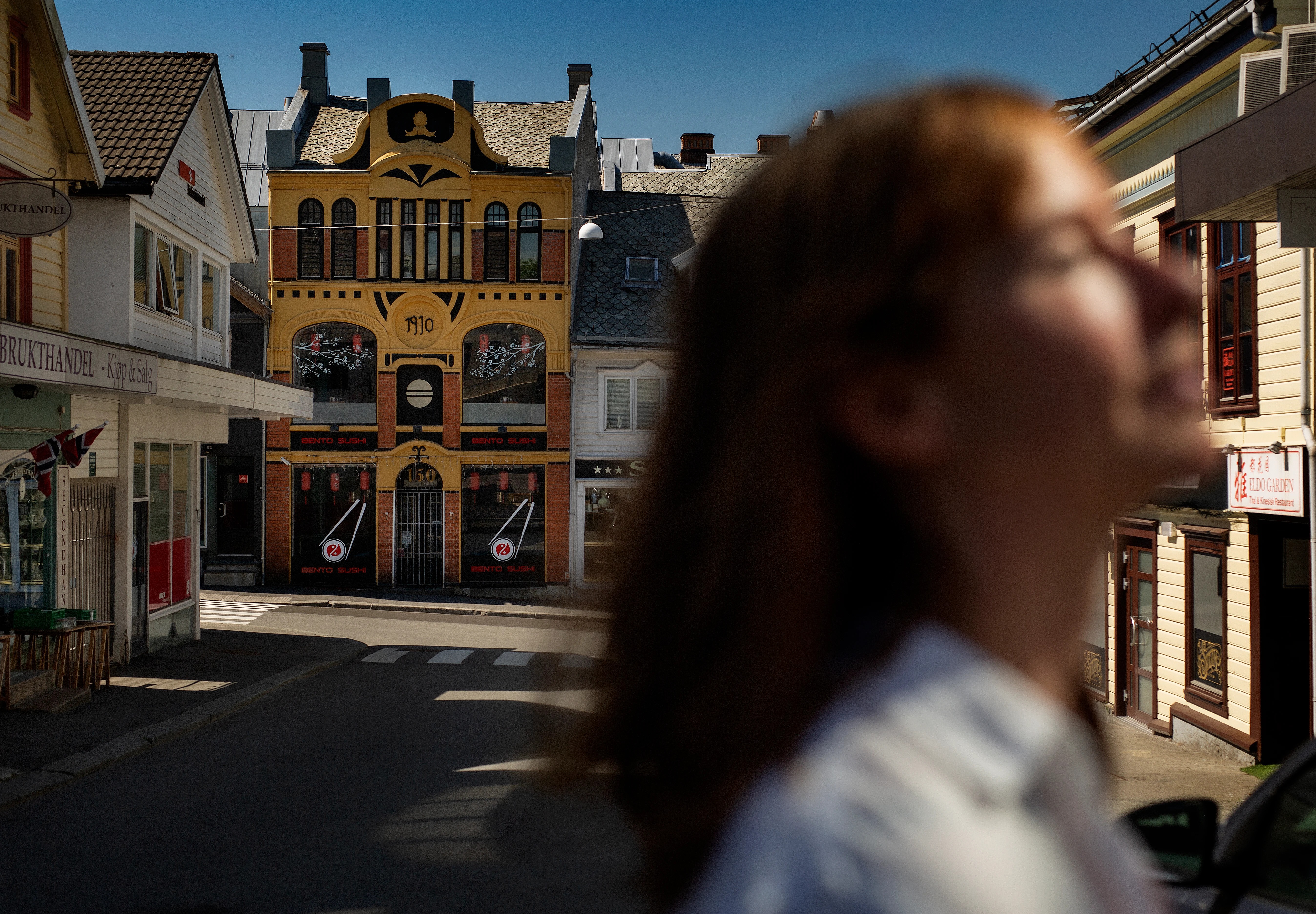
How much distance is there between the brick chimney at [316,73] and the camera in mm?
31000

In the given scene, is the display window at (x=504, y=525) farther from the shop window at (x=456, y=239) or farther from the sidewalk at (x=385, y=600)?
the shop window at (x=456, y=239)

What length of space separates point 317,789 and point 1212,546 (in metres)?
9.31

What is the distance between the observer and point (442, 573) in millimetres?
27359

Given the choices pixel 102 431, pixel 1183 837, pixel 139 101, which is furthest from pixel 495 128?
pixel 1183 837

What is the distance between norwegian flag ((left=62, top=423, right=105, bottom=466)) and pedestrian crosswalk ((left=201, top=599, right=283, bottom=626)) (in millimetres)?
8746

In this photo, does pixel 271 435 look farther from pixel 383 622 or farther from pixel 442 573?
pixel 383 622

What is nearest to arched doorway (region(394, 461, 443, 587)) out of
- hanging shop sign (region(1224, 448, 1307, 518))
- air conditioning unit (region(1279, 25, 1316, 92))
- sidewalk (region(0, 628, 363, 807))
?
sidewalk (region(0, 628, 363, 807))

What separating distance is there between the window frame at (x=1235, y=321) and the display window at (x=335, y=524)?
833 inches

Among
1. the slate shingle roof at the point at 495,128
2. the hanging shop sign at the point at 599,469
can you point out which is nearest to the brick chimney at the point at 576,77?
the slate shingle roof at the point at 495,128

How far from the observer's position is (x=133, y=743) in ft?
33.5

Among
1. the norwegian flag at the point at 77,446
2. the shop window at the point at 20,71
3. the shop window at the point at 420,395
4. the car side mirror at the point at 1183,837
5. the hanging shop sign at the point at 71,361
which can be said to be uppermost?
the shop window at the point at 20,71

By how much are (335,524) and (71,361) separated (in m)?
16.1

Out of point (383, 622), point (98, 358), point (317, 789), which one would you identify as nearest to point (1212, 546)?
point (317, 789)

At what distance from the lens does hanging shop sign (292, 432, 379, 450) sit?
89.7 feet
